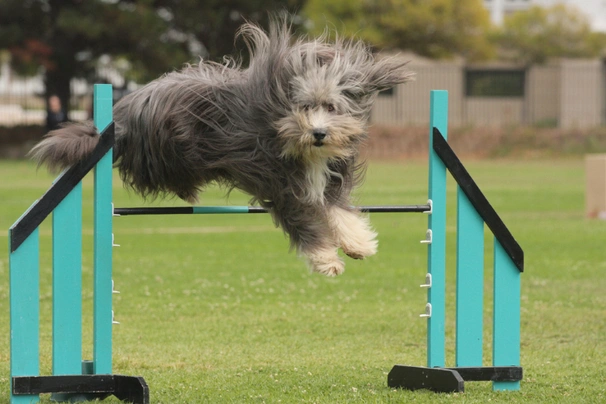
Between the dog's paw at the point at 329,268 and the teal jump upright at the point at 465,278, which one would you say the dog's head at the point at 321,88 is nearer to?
the teal jump upright at the point at 465,278

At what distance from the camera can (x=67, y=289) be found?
4973mm

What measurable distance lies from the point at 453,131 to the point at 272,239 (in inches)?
746

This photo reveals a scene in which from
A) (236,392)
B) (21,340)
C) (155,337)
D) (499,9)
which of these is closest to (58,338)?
(21,340)

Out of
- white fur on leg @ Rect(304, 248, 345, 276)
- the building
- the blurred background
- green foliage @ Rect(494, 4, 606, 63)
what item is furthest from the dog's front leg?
green foliage @ Rect(494, 4, 606, 63)

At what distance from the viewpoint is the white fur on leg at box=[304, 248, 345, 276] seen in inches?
205

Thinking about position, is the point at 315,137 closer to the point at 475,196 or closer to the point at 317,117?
the point at 317,117

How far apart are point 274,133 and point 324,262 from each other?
722 mm

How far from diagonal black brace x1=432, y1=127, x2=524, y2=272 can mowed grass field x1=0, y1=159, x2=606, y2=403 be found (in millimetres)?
803

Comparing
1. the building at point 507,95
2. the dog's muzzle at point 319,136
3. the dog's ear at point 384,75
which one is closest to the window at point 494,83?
the building at point 507,95

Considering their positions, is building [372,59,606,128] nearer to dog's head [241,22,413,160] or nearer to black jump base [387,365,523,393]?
black jump base [387,365,523,393]

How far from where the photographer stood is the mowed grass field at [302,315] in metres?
5.81

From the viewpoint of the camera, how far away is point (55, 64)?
101 feet

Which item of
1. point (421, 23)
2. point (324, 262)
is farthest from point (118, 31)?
point (324, 262)

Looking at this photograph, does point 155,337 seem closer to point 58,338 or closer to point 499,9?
point 58,338
